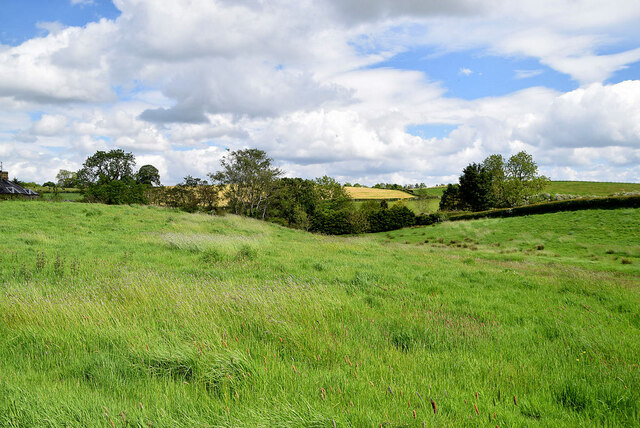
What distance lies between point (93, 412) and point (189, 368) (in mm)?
1110

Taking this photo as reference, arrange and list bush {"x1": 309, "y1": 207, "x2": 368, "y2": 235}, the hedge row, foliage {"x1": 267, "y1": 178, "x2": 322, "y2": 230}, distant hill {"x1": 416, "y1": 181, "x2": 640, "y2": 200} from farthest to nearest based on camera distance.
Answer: distant hill {"x1": 416, "y1": 181, "x2": 640, "y2": 200} → foliage {"x1": 267, "y1": 178, "x2": 322, "y2": 230} → bush {"x1": 309, "y1": 207, "x2": 368, "y2": 235} → the hedge row

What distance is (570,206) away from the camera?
44.9 metres

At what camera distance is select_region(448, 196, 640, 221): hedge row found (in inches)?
1603

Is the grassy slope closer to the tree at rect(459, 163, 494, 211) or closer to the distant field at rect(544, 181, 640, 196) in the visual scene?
the tree at rect(459, 163, 494, 211)

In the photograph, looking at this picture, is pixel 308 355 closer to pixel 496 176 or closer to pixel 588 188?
pixel 496 176

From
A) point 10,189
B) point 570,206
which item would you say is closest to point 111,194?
point 10,189

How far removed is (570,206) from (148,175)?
98.0m

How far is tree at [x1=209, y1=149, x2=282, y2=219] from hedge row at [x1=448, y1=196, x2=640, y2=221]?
35716mm

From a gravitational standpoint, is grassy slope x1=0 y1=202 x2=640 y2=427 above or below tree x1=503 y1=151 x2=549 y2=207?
below

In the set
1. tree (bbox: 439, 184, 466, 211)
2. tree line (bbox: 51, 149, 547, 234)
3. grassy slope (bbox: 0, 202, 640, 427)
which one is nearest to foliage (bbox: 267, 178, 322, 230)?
tree line (bbox: 51, 149, 547, 234)

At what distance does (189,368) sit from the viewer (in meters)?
4.20

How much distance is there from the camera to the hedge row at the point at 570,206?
134 feet

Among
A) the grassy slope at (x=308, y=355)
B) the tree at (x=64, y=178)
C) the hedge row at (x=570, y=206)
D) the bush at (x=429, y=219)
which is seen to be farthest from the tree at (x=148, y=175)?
the grassy slope at (x=308, y=355)

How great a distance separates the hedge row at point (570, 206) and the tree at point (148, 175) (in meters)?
84.4
